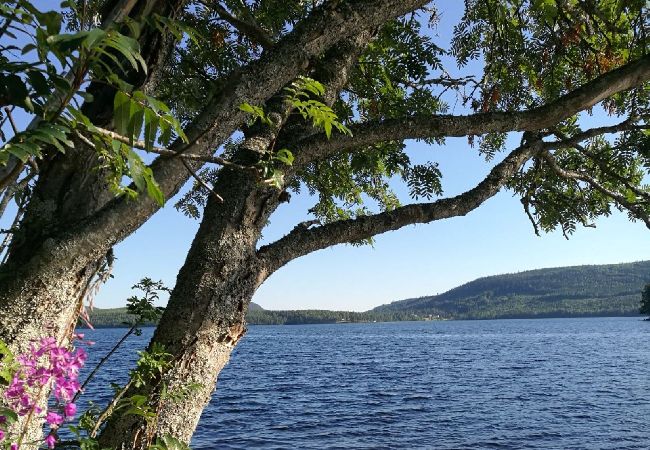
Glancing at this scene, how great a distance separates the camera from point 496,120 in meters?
3.68

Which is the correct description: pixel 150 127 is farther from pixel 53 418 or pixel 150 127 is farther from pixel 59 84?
pixel 53 418

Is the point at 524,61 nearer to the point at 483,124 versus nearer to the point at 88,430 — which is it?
the point at 483,124

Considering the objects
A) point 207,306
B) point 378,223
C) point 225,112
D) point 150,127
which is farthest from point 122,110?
point 378,223

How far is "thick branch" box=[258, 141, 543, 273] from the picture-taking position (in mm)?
3549

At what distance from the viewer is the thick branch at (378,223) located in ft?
11.6

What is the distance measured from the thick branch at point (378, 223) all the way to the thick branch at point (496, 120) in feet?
1.66

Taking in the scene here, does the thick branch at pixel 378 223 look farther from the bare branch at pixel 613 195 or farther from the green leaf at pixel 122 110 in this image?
the green leaf at pixel 122 110

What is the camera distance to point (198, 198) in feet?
28.8

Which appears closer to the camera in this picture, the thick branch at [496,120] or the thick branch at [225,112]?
the thick branch at [225,112]

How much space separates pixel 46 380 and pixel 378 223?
225cm

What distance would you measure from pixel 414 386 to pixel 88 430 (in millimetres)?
39154

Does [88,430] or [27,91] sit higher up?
[27,91]

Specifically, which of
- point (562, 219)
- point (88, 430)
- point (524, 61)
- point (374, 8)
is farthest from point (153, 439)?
point (524, 61)

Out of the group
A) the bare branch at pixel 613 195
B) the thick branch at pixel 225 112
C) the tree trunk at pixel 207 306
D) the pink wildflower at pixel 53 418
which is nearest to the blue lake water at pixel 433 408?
the bare branch at pixel 613 195
